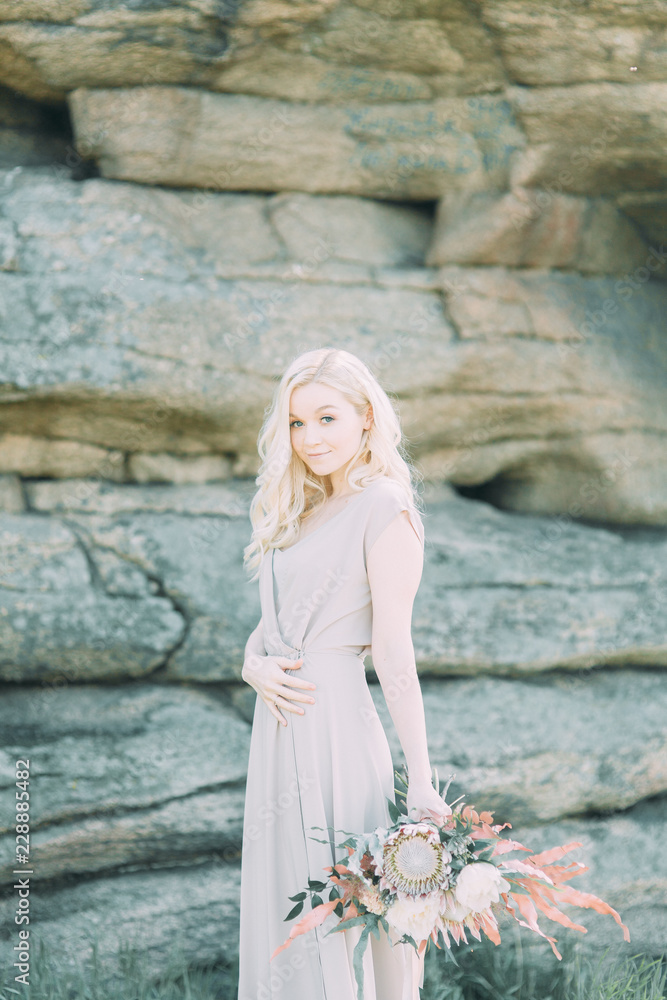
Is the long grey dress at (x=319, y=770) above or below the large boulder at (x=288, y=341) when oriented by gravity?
below

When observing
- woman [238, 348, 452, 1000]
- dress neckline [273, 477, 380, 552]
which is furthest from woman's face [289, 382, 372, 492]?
dress neckline [273, 477, 380, 552]

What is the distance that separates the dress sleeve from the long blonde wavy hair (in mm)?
48

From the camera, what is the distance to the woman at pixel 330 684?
265 centimetres

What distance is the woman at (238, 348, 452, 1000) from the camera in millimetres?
2654

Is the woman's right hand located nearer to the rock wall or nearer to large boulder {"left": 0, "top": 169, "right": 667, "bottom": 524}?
the rock wall

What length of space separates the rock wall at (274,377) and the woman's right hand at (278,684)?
71.5 inches

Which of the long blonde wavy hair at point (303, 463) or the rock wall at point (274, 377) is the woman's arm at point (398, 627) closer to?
the long blonde wavy hair at point (303, 463)


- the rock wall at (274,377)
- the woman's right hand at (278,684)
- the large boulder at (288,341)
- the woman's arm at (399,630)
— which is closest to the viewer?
the woman's arm at (399,630)

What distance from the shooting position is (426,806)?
8.32 ft

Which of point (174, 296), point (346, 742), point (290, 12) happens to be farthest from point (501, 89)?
point (346, 742)

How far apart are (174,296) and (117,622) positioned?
169 cm

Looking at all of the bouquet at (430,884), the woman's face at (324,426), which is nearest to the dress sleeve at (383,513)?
the woman's face at (324,426)

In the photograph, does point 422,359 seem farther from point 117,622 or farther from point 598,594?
point 117,622

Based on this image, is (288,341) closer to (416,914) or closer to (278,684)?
(278,684)
